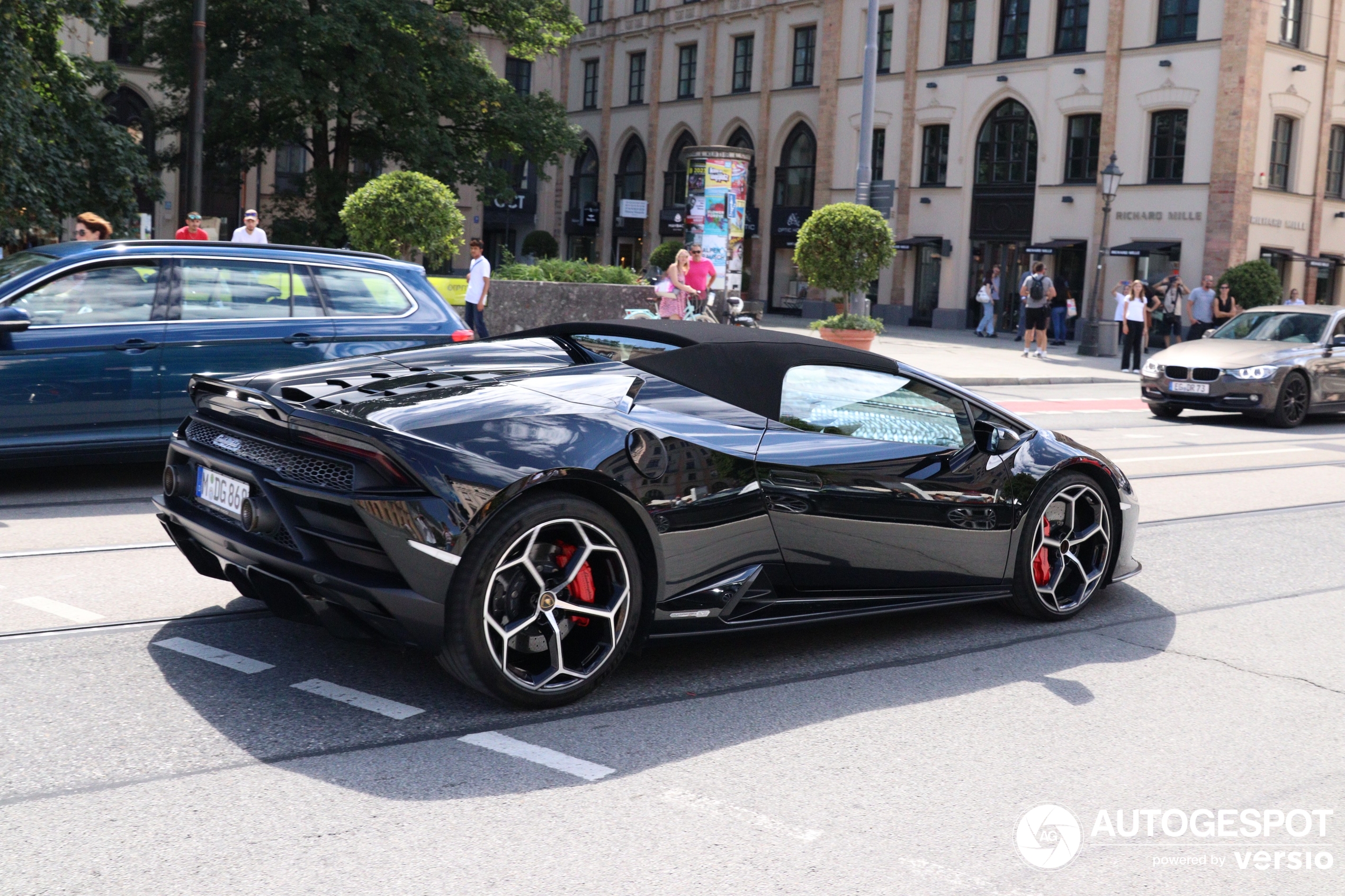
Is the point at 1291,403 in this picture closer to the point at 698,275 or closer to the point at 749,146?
the point at 698,275

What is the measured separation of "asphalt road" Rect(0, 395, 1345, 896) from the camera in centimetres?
337

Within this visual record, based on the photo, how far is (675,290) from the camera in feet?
61.8

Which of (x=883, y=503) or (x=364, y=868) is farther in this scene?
(x=883, y=503)

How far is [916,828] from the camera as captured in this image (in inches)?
146

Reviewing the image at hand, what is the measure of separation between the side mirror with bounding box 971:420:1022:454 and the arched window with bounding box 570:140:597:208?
55.9 meters

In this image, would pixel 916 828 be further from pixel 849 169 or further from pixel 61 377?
pixel 849 169

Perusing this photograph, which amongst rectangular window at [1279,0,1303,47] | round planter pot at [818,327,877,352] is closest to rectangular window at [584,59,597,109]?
rectangular window at [1279,0,1303,47]

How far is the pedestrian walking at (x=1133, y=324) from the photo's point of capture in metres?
25.7

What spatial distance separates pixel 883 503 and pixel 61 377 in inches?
209

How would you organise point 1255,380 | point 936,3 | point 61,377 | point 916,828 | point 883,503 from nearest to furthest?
1. point 916,828
2. point 883,503
3. point 61,377
4. point 1255,380
5. point 936,3

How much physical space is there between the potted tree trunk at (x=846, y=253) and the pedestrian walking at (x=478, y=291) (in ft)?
19.4

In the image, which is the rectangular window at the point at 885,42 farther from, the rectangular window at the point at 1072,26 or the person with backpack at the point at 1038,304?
the person with backpack at the point at 1038,304

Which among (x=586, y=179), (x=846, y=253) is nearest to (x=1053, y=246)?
(x=846, y=253)

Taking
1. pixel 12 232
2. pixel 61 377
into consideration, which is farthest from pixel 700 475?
pixel 12 232
